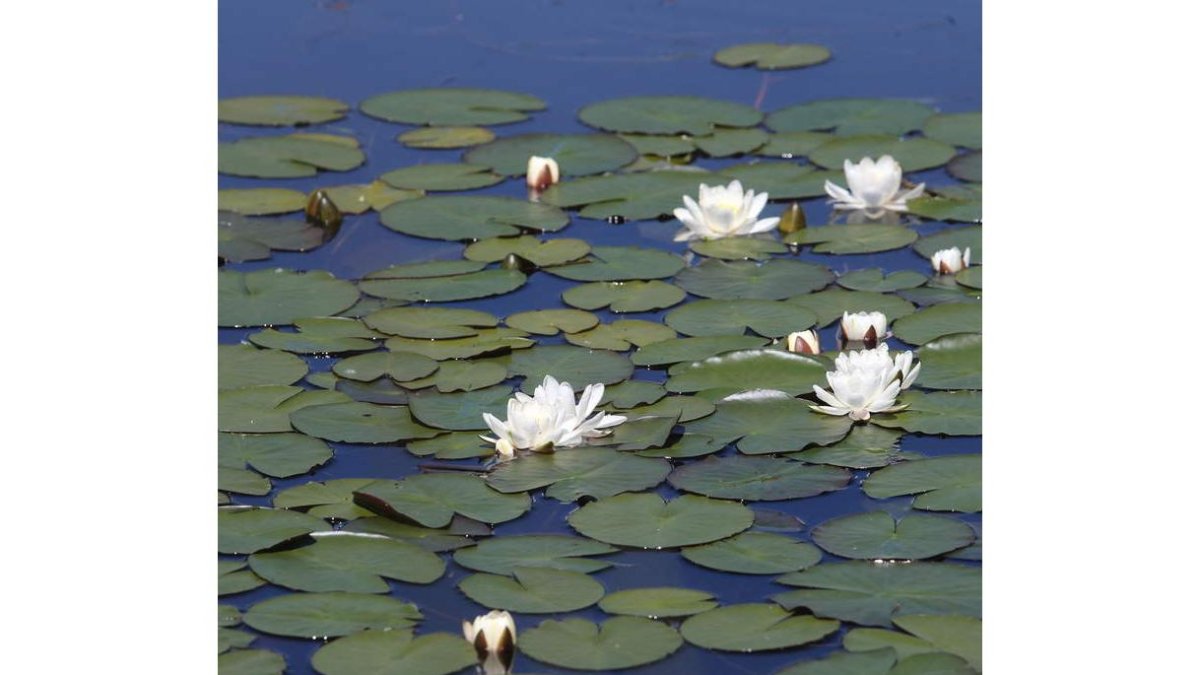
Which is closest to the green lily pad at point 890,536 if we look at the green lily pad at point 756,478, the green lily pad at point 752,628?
the green lily pad at point 756,478

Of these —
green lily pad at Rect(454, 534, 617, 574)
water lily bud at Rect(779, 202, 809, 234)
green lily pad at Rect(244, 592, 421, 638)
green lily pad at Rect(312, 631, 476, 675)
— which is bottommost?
green lily pad at Rect(312, 631, 476, 675)

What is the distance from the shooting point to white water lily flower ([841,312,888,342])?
399 centimetres

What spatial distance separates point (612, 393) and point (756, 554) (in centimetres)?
79

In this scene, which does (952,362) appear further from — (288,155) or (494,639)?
(288,155)

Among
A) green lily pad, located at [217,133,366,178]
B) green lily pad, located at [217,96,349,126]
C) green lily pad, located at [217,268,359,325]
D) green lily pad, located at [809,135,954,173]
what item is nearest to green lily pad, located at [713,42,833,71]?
green lily pad, located at [809,135,954,173]

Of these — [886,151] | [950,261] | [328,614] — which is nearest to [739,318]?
[950,261]

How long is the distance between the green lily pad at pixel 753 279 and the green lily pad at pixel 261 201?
1302mm

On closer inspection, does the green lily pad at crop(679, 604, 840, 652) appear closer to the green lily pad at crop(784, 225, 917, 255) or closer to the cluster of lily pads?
the cluster of lily pads

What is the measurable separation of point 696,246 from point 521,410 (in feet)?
4.51

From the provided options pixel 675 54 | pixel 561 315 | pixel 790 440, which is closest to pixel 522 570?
pixel 790 440

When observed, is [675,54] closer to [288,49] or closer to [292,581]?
[288,49]

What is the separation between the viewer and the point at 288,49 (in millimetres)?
6633

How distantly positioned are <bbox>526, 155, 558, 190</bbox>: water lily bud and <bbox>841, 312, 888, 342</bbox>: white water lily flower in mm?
1441

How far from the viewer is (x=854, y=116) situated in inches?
224
